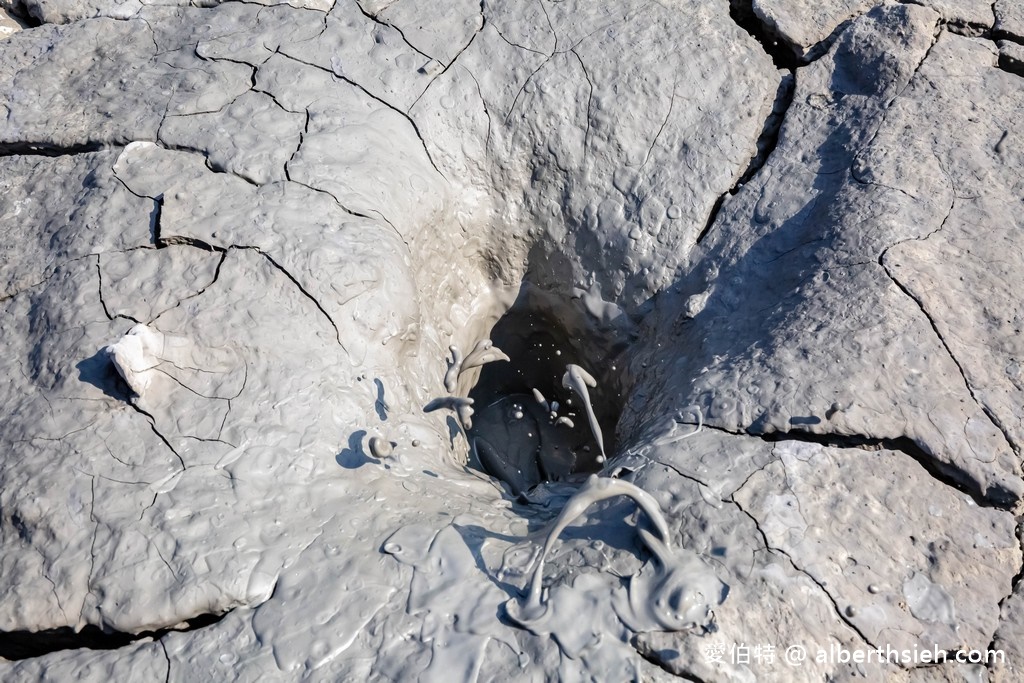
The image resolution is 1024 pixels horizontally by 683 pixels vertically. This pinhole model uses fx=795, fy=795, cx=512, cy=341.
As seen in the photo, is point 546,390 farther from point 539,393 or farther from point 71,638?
point 71,638

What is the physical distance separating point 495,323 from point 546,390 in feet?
1.18

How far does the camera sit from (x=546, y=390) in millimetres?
2977

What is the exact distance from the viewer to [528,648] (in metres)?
1.55

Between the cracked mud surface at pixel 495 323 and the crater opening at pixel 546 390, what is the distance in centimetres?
3

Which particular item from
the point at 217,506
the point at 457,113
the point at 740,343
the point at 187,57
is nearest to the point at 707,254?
the point at 740,343

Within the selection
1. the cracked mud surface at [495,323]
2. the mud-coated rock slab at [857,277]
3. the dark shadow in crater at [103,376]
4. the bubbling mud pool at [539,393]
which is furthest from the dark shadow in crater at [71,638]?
the mud-coated rock slab at [857,277]

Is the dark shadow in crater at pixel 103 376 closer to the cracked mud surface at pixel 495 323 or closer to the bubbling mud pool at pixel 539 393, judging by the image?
the cracked mud surface at pixel 495 323

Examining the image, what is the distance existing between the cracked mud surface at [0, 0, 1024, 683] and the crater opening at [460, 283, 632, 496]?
0.03m

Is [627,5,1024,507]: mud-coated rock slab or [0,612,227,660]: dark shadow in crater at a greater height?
[627,5,1024,507]: mud-coated rock slab

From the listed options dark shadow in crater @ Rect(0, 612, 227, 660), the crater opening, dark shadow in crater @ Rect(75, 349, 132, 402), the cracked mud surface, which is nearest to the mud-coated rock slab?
the cracked mud surface

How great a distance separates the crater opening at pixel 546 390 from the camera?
2570 mm

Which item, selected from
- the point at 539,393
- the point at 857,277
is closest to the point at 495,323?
the point at 539,393

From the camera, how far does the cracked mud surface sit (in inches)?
63.5

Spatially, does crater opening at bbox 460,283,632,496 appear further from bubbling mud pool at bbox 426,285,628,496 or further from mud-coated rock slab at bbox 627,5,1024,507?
mud-coated rock slab at bbox 627,5,1024,507
